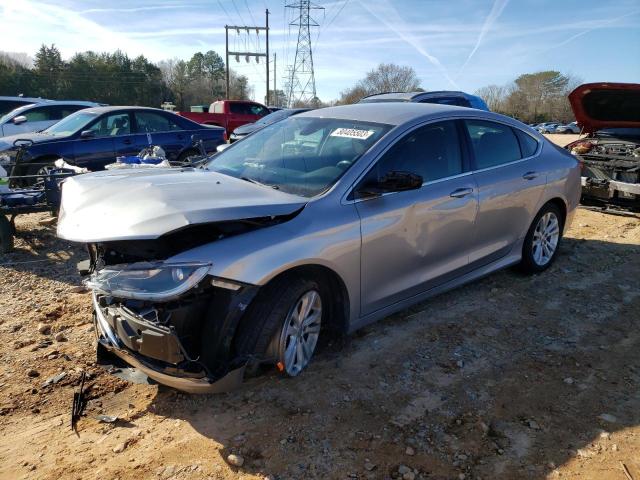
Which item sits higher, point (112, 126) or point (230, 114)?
point (230, 114)

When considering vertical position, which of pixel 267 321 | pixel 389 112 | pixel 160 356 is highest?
pixel 389 112

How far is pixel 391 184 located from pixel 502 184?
159cm

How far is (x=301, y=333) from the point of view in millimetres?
3014

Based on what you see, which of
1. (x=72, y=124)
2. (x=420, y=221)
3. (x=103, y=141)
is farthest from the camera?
(x=72, y=124)

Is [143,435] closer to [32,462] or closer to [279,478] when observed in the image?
[32,462]

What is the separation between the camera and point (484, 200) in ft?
13.4

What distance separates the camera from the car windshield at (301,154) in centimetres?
334

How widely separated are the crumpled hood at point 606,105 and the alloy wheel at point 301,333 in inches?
249

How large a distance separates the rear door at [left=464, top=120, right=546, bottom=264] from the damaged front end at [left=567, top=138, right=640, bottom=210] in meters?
3.45

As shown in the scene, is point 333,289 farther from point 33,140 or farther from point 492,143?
point 33,140

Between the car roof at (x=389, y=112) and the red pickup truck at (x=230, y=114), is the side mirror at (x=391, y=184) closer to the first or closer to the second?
the car roof at (x=389, y=112)

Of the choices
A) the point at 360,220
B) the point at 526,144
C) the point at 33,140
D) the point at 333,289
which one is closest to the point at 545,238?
the point at 526,144

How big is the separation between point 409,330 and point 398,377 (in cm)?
69

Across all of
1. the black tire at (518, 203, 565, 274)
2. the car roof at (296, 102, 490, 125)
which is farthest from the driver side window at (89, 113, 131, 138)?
the black tire at (518, 203, 565, 274)
